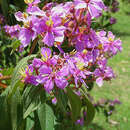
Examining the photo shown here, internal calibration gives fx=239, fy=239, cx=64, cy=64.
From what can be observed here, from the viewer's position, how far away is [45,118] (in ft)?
2.56

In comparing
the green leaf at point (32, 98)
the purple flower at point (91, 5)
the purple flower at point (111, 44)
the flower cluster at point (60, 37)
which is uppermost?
the purple flower at point (91, 5)

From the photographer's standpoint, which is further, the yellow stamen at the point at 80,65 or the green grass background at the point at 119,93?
A: the green grass background at the point at 119,93

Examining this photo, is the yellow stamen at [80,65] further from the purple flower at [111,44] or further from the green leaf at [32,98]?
the purple flower at [111,44]

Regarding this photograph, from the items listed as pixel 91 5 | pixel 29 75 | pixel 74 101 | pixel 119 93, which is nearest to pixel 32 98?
pixel 29 75

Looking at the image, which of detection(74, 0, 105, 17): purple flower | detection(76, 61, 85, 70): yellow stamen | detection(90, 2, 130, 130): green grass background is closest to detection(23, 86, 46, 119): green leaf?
detection(76, 61, 85, 70): yellow stamen

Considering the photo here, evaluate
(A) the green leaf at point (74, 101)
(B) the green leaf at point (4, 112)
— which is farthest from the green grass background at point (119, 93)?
(B) the green leaf at point (4, 112)

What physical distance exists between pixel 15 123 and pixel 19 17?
1.16 ft

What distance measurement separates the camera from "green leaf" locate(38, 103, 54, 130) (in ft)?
2.53

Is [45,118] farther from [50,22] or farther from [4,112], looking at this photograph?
[50,22]

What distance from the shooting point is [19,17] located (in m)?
0.81

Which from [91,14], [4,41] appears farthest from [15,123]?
[4,41]

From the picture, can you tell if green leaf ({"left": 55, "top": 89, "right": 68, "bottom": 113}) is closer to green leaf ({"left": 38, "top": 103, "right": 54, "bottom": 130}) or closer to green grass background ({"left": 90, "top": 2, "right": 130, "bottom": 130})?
green leaf ({"left": 38, "top": 103, "right": 54, "bottom": 130})

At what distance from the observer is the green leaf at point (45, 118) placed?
2.53 ft

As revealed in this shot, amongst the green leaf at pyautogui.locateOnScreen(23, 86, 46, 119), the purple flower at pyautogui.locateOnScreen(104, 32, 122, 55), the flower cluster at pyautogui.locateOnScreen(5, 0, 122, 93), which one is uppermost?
the flower cluster at pyautogui.locateOnScreen(5, 0, 122, 93)
